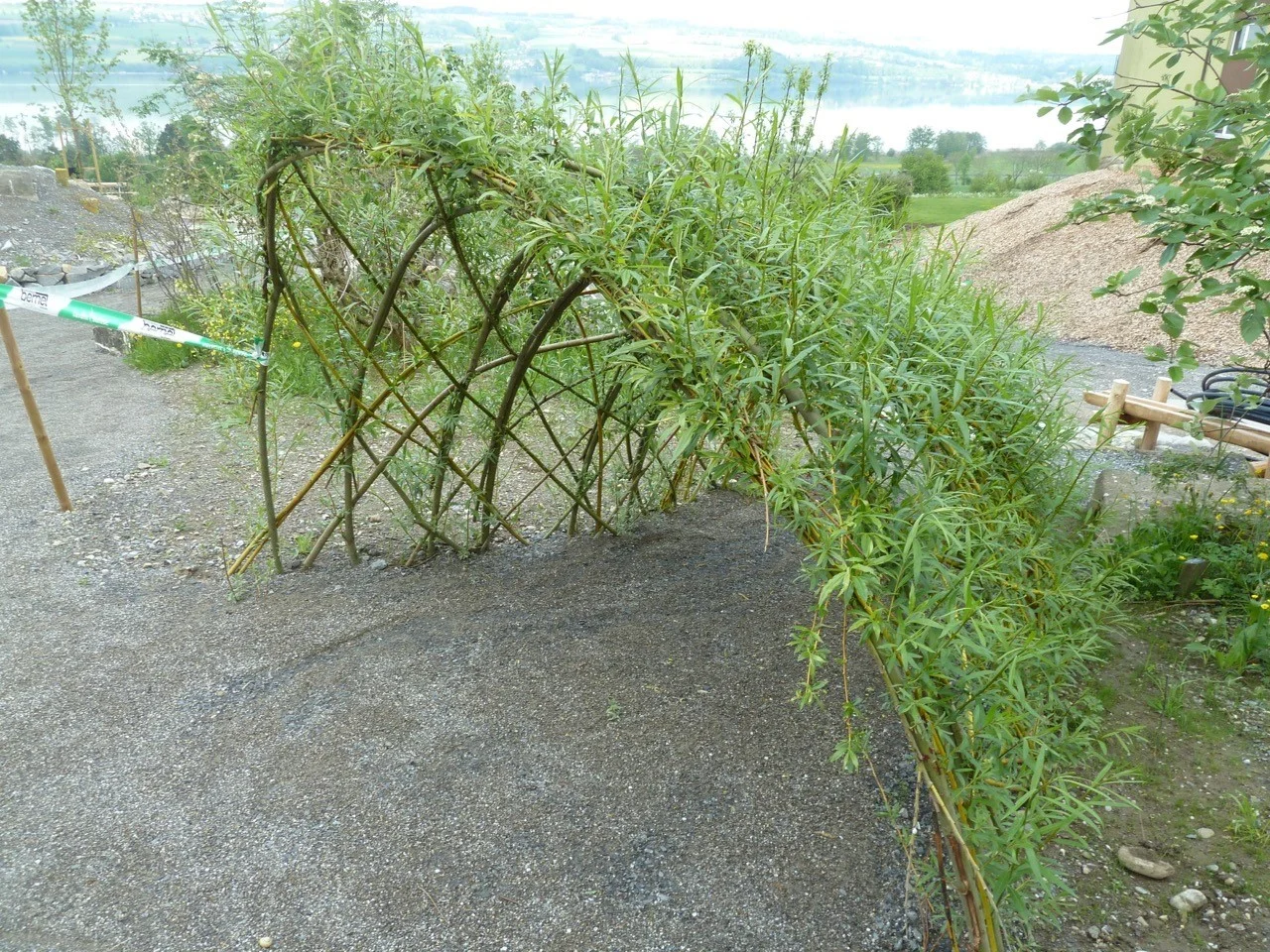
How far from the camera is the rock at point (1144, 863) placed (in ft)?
6.15

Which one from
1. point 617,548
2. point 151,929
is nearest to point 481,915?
point 151,929

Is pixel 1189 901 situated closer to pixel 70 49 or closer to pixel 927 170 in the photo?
pixel 927 170

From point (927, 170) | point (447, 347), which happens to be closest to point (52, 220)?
point (927, 170)

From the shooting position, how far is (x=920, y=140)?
9.98 metres

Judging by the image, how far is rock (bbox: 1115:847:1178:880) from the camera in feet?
6.15

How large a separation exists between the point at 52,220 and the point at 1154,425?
1275 centimetres

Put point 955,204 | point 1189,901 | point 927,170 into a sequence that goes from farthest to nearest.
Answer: point 955,204
point 927,170
point 1189,901

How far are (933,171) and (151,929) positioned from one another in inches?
382

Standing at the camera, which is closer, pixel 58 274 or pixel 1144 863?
pixel 1144 863

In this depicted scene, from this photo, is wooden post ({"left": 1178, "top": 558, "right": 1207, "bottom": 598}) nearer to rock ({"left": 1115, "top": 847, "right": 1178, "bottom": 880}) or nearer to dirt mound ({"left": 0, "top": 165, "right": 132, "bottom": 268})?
rock ({"left": 1115, "top": 847, "right": 1178, "bottom": 880})

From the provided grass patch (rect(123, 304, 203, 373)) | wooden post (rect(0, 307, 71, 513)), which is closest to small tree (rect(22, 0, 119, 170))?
grass patch (rect(123, 304, 203, 373))

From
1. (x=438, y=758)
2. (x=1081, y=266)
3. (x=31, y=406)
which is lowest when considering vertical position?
(x=438, y=758)

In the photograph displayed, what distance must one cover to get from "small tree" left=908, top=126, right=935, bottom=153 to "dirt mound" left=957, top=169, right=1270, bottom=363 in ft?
3.99

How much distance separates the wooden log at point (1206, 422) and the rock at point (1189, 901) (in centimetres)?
218
